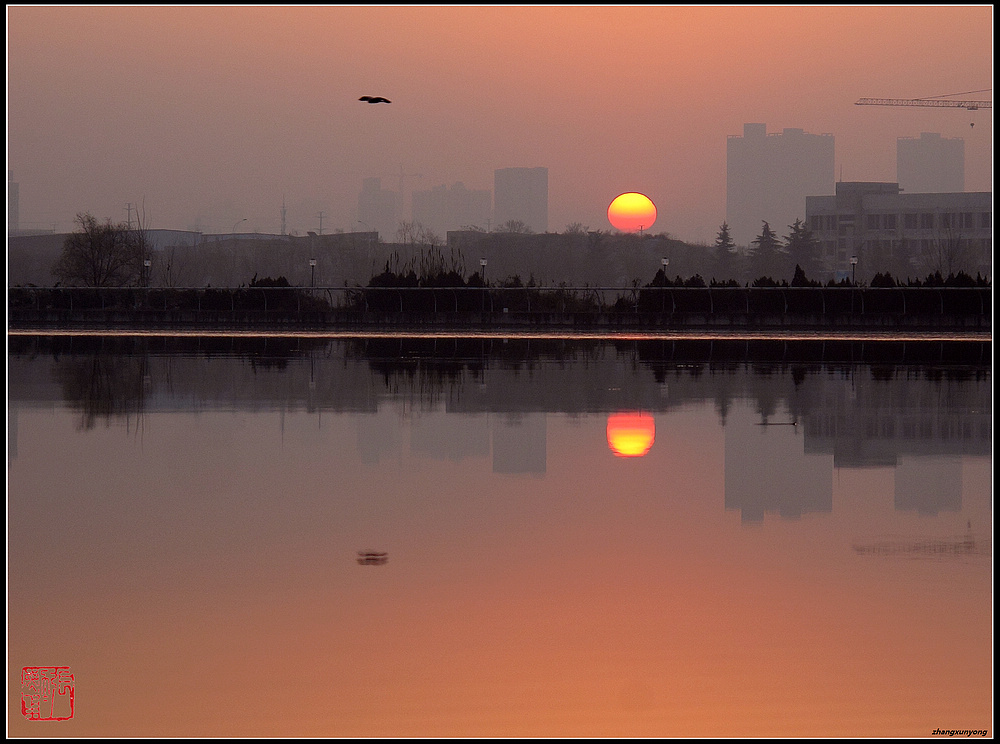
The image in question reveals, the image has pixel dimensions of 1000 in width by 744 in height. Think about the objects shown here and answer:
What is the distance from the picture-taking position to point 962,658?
566 centimetres

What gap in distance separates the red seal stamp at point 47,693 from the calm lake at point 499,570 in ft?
0.05

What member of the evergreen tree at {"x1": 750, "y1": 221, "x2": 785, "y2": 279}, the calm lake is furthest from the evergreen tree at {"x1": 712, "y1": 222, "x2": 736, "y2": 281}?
the calm lake

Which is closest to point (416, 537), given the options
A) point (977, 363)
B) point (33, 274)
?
point (977, 363)

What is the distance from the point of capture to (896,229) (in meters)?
170

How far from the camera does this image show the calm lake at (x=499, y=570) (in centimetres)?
509

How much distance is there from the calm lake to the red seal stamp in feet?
0.05

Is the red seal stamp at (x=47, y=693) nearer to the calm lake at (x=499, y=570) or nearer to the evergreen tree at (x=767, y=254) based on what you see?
the calm lake at (x=499, y=570)

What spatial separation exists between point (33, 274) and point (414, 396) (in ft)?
478

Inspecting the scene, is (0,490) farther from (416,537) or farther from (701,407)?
(701,407)

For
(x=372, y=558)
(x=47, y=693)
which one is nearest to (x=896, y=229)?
(x=372, y=558)

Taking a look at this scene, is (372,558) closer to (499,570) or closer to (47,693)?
(499,570)

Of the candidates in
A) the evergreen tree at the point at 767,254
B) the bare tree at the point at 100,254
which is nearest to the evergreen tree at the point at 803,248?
the evergreen tree at the point at 767,254

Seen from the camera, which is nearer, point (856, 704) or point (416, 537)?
point (856, 704)

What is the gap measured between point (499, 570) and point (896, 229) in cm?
17148
